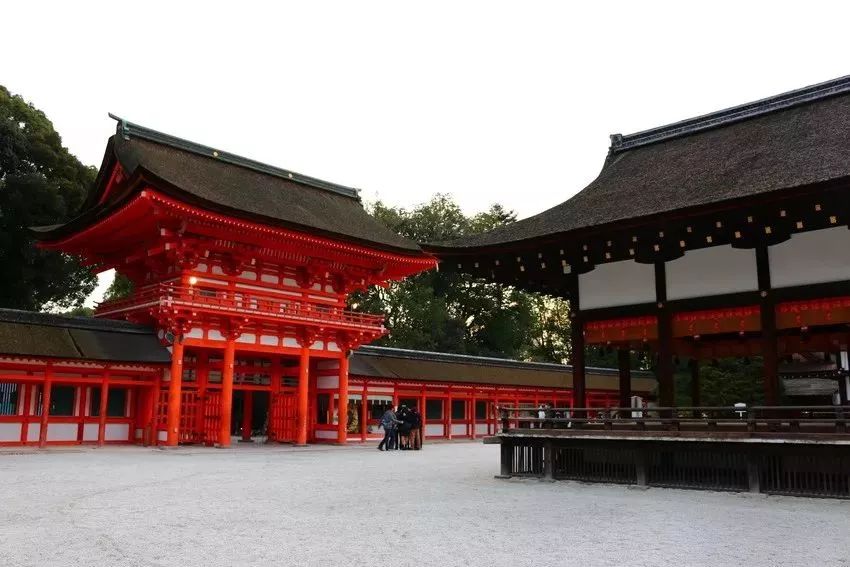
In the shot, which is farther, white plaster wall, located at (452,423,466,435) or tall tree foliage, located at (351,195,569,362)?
tall tree foliage, located at (351,195,569,362)

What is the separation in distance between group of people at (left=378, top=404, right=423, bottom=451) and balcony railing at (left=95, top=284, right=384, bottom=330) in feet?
12.8

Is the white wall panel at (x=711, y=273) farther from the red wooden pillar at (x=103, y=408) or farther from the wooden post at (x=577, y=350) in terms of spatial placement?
the red wooden pillar at (x=103, y=408)

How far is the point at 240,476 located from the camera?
14328mm

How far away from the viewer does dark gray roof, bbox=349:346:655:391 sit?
2961 cm

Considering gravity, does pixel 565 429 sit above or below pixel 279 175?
below

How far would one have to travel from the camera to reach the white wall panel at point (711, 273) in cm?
1316

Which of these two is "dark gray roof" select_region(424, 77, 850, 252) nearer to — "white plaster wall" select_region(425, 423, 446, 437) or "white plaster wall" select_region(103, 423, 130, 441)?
"white plaster wall" select_region(103, 423, 130, 441)

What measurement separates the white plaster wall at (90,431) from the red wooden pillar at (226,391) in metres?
3.81

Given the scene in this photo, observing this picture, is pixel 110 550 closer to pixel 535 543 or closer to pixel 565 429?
pixel 535 543

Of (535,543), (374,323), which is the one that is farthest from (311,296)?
(535,543)

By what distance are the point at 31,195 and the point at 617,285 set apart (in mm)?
27775

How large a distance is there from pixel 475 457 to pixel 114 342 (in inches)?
468

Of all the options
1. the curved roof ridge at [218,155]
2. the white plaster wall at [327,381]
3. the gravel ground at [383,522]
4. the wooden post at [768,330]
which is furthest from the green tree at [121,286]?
the wooden post at [768,330]

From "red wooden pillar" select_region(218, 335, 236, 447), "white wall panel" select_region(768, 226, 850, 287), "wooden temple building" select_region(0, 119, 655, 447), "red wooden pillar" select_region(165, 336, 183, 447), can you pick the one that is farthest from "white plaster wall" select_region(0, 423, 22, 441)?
"white wall panel" select_region(768, 226, 850, 287)
